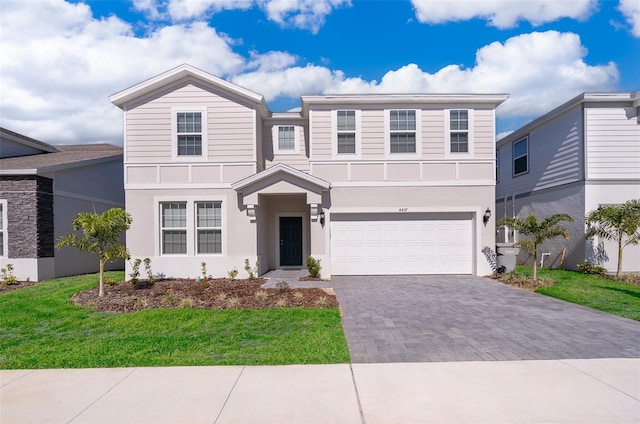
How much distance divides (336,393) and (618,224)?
12461 mm

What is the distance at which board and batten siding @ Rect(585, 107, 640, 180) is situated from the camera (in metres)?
13.0

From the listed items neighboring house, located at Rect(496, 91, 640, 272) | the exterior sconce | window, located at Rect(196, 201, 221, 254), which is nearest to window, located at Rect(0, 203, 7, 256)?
window, located at Rect(196, 201, 221, 254)

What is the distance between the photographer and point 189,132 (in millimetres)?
12508

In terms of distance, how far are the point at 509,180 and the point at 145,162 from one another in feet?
55.7

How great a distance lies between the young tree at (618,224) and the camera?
11562 millimetres

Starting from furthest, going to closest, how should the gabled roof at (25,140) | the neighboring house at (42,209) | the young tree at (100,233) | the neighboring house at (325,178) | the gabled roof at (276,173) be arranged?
the gabled roof at (25,140) → the neighboring house at (325,178) → the neighboring house at (42,209) → the gabled roof at (276,173) → the young tree at (100,233)

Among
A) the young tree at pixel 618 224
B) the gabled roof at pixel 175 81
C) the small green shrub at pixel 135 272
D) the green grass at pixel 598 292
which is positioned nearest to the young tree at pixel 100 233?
the small green shrub at pixel 135 272

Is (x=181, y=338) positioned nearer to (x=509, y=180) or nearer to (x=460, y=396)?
(x=460, y=396)

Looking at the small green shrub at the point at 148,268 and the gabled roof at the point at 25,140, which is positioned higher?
the gabled roof at the point at 25,140

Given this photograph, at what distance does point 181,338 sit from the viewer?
19.6ft

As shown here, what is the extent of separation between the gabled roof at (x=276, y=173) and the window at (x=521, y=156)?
10.7 m

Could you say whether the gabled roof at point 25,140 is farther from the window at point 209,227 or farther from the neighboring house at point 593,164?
the neighboring house at point 593,164

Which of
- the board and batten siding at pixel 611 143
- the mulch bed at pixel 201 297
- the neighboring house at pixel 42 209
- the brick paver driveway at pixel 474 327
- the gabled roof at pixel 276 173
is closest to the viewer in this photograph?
the brick paver driveway at pixel 474 327

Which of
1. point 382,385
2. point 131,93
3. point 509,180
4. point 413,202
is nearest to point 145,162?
point 131,93
